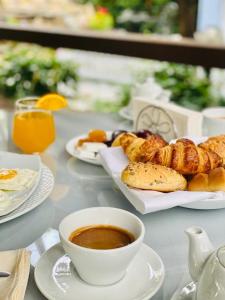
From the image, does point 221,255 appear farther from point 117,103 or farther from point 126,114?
point 117,103

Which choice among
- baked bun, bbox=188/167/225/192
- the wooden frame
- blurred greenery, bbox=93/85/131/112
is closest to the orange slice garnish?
baked bun, bbox=188/167/225/192

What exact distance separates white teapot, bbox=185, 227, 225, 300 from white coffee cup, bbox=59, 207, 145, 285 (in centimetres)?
8

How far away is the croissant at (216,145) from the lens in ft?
3.17

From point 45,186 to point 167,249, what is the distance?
1.01ft

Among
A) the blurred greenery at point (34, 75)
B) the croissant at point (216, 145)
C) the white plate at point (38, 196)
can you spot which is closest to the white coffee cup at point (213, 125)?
the croissant at point (216, 145)

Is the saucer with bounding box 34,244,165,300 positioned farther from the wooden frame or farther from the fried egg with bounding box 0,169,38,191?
the wooden frame

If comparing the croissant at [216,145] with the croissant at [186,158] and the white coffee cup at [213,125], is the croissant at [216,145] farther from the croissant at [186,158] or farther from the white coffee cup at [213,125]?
the white coffee cup at [213,125]

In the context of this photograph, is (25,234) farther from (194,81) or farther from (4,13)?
(4,13)

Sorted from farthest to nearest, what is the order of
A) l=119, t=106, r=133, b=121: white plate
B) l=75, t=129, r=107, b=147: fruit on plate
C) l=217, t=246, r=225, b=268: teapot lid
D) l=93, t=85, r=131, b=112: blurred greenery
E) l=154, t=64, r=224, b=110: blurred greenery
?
l=93, t=85, r=131, b=112: blurred greenery
l=154, t=64, r=224, b=110: blurred greenery
l=119, t=106, r=133, b=121: white plate
l=75, t=129, r=107, b=147: fruit on plate
l=217, t=246, r=225, b=268: teapot lid

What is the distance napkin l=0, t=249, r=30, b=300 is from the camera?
0.61 metres

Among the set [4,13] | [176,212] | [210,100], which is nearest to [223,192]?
[176,212]

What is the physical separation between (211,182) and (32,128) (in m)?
0.54

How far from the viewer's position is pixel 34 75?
12.4 feet

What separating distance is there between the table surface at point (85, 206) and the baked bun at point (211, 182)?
0.21 feet
